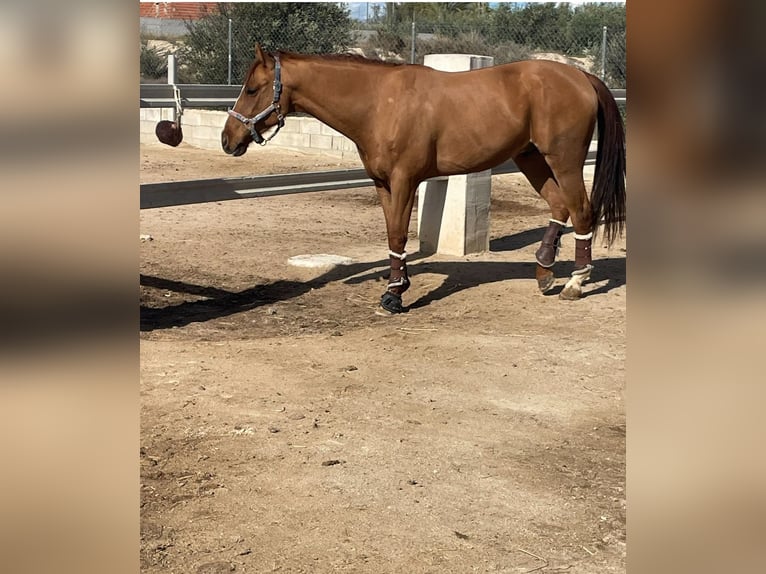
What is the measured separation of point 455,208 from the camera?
898cm

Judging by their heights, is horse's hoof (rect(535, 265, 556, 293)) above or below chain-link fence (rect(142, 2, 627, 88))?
below

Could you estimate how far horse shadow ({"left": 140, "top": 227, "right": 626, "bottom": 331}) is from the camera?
7117 mm

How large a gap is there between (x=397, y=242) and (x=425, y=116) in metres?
0.97

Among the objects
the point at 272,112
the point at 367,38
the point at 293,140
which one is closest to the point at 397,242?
the point at 272,112

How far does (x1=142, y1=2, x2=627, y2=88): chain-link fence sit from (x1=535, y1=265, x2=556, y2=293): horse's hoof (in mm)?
8788

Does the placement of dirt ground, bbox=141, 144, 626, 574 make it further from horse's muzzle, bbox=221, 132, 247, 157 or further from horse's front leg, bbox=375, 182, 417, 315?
horse's muzzle, bbox=221, 132, 247, 157

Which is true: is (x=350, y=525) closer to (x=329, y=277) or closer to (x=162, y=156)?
(x=329, y=277)

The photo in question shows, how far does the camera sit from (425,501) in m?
3.95

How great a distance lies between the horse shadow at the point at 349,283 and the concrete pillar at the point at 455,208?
0.86 ft

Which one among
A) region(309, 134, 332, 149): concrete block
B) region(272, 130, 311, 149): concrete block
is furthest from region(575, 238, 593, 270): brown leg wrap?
region(272, 130, 311, 149): concrete block

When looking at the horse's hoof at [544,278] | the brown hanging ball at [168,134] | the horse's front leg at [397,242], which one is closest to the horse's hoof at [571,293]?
the horse's hoof at [544,278]
